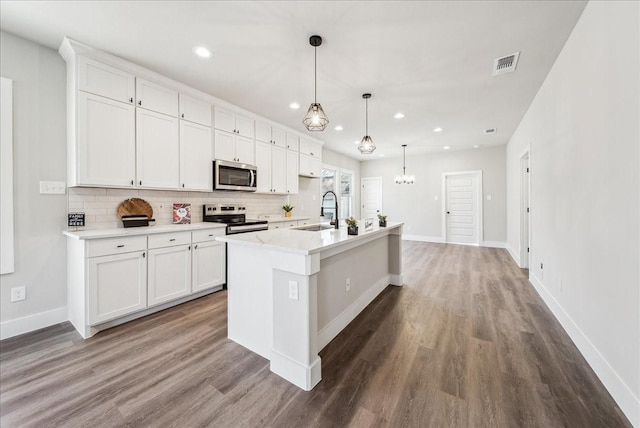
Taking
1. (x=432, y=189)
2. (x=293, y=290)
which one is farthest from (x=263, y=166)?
(x=432, y=189)

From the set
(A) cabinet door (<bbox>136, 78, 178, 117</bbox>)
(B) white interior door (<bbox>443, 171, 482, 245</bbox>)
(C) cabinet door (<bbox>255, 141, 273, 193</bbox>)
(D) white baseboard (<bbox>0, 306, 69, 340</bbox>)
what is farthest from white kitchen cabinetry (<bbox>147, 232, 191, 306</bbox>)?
(B) white interior door (<bbox>443, 171, 482, 245</bbox>)

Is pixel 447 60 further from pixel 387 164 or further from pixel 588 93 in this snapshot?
pixel 387 164

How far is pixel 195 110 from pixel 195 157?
0.62 metres

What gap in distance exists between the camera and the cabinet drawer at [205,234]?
10.1ft

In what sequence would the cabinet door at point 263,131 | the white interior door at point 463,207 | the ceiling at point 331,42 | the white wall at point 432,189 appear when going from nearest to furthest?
the ceiling at point 331,42 → the cabinet door at point 263,131 → the white wall at point 432,189 → the white interior door at point 463,207

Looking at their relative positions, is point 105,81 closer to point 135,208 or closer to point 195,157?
point 195,157

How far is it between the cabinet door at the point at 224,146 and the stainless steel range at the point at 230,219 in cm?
75

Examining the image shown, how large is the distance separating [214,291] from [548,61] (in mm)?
4746

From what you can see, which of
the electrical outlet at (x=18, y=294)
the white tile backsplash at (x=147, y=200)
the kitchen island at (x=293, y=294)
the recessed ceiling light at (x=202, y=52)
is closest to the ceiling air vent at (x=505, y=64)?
the kitchen island at (x=293, y=294)

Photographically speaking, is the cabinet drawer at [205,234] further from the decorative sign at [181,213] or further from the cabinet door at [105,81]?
the cabinet door at [105,81]

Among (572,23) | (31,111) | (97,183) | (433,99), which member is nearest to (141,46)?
(31,111)

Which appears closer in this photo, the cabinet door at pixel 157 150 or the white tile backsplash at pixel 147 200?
the white tile backsplash at pixel 147 200

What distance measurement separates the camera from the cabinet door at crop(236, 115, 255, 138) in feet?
13.0

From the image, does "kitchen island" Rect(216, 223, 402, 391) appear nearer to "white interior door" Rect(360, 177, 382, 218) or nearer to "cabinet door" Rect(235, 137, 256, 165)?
"cabinet door" Rect(235, 137, 256, 165)
